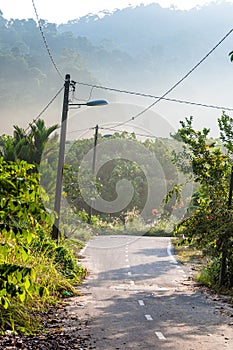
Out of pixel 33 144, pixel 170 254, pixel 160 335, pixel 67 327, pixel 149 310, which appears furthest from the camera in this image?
pixel 170 254

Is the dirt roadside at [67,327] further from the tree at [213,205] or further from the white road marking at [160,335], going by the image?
the tree at [213,205]

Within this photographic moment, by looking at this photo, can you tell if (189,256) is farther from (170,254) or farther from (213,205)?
(213,205)

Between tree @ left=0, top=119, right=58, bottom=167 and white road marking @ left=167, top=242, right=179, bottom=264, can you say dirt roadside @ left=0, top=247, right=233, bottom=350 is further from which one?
white road marking @ left=167, top=242, right=179, bottom=264

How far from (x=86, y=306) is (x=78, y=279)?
146 inches

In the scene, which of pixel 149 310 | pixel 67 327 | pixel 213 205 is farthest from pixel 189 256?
pixel 67 327

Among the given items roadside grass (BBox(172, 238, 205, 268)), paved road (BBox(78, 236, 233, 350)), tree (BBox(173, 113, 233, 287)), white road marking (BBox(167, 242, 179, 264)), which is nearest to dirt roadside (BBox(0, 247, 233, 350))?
paved road (BBox(78, 236, 233, 350))

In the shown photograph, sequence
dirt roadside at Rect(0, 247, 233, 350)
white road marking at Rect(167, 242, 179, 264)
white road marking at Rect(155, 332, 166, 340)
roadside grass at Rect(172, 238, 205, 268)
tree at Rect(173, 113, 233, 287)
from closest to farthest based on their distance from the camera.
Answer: dirt roadside at Rect(0, 247, 233, 350) → white road marking at Rect(155, 332, 166, 340) → tree at Rect(173, 113, 233, 287) → roadside grass at Rect(172, 238, 205, 268) → white road marking at Rect(167, 242, 179, 264)

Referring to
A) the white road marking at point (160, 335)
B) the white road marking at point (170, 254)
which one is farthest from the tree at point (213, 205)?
the white road marking at point (170, 254)

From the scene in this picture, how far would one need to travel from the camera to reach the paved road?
29.5 ft

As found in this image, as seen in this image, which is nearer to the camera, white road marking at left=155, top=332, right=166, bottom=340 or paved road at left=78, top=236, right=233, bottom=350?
paved road at left=78, top=236, right=233, bottom=350

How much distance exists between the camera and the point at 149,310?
11859mm

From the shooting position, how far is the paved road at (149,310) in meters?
9.00

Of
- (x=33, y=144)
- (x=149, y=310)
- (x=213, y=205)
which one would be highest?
(x=33, y=144)

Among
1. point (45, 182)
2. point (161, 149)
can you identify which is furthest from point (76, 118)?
point (45, 182)
